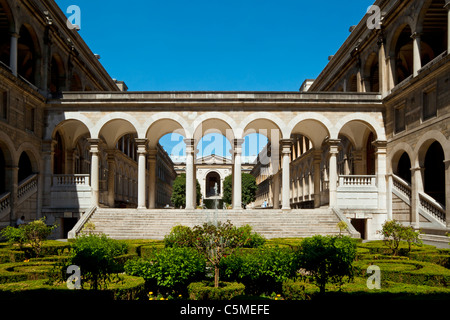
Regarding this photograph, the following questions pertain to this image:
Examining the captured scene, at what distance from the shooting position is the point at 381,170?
87.1 feet

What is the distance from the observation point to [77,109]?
27172 millimetres

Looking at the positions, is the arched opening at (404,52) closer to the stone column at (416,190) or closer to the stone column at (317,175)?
the stone column at (416,190)

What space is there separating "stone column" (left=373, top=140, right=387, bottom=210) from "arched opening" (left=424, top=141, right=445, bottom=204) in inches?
101

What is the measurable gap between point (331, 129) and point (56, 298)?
2337 centimetres

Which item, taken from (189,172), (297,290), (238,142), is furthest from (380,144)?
(297,290)

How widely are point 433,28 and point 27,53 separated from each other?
2869 cm

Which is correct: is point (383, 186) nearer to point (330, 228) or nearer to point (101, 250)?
point (330, 228)

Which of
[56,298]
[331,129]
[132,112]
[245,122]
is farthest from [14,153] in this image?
[331,129]

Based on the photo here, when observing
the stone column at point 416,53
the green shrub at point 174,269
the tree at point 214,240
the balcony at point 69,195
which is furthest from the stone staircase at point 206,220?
the green shrub at point 174,269

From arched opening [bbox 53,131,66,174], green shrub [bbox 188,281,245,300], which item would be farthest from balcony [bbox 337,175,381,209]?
arched opening [bbox 53,131,66,174]

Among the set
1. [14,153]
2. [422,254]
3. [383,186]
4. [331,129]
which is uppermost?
[331,129]

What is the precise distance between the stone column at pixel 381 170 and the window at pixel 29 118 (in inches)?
913

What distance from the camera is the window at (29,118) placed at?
984 inches

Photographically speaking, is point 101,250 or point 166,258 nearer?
point 101,250
